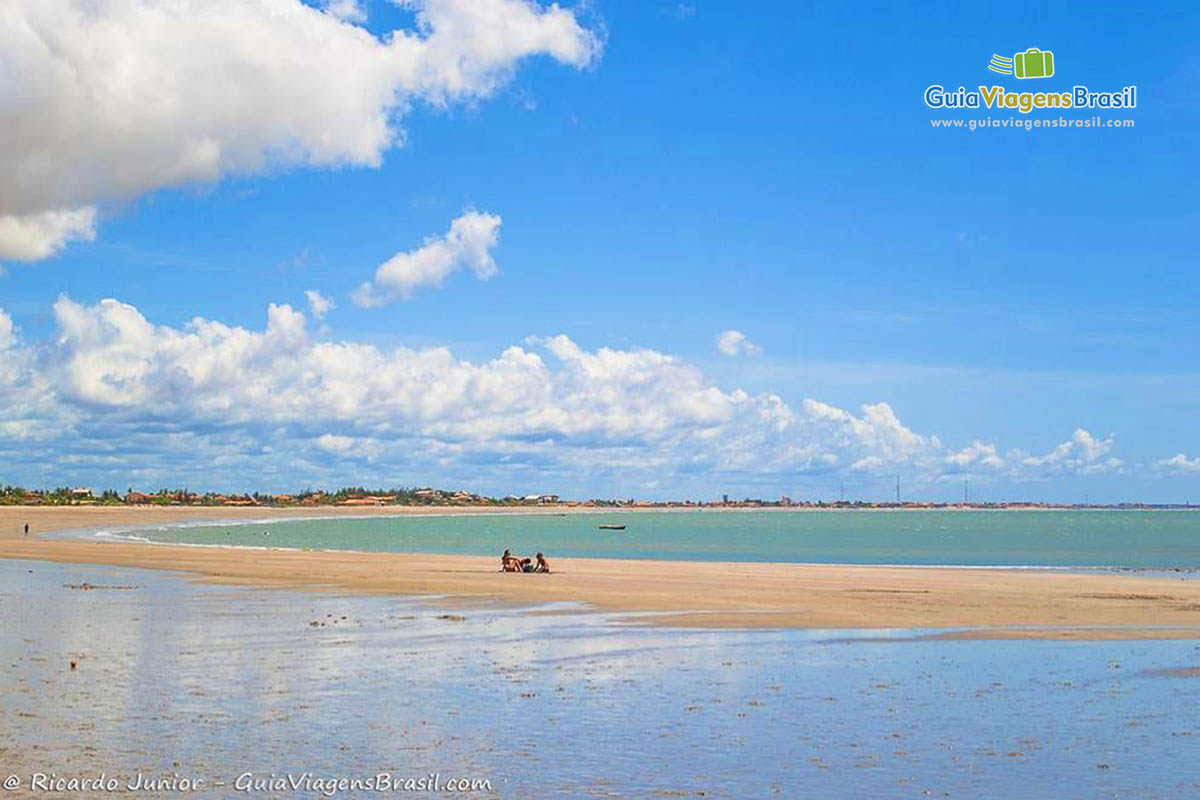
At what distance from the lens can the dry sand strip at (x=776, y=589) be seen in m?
35.7

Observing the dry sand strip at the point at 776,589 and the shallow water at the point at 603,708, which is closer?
the shallow water at the point at 603,708

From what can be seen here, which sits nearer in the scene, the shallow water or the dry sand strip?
the shallow water

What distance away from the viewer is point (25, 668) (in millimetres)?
22625

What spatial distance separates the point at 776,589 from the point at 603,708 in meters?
29.3

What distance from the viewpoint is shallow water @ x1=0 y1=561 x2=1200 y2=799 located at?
15.6 metres

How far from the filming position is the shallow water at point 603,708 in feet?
51.1

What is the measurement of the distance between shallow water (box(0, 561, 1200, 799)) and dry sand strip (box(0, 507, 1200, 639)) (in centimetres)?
453

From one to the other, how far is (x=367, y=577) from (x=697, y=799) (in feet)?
131

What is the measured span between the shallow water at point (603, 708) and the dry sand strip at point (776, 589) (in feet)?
14.9

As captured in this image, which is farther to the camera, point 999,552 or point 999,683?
point 999,552

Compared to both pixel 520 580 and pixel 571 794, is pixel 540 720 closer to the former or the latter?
pixel 571 794

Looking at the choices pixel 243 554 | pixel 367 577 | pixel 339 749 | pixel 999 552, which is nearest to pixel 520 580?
pixel 367 577

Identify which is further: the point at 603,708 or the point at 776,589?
the point at 776,589

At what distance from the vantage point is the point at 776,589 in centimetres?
4828
